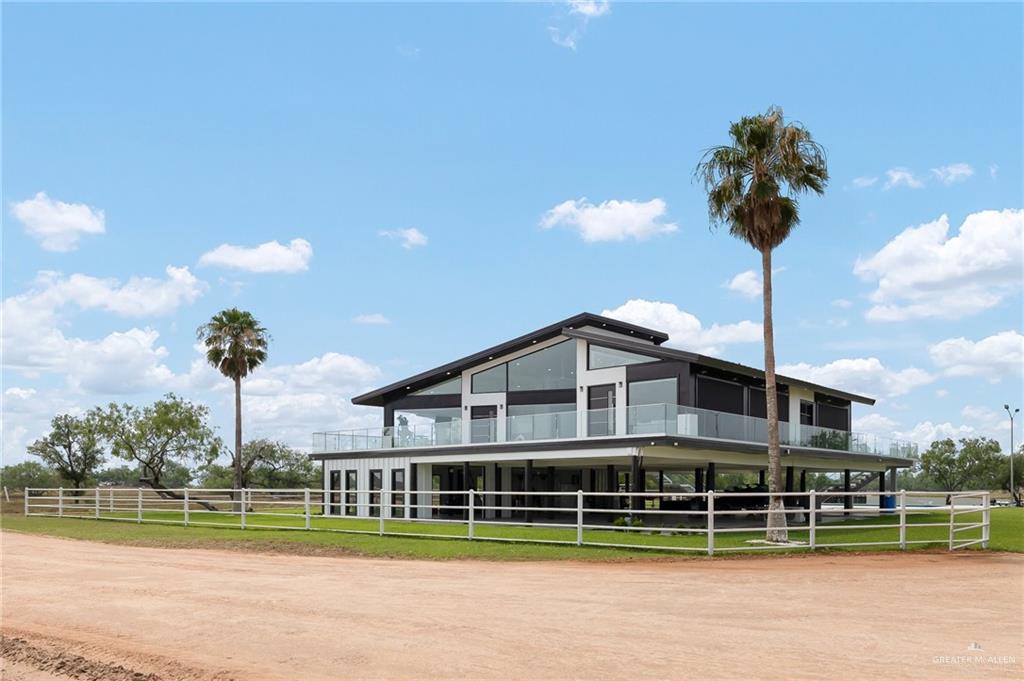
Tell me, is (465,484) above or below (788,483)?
above

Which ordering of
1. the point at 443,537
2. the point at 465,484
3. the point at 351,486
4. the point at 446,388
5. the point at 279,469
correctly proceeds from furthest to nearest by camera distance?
the point at 279,469, the point at 351,486, the point at 446,388, the point at 465,484, the point at 443,537

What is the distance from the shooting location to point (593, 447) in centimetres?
2814

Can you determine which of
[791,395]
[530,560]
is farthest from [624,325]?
[530,560]

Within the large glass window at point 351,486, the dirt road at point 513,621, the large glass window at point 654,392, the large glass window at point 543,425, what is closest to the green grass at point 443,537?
the dirt road at point 513,621

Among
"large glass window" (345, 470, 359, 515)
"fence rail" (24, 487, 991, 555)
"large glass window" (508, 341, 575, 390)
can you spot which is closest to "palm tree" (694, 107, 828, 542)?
"fence rail" (24, 487, 991, 555)

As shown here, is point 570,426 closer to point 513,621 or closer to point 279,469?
point 513,621

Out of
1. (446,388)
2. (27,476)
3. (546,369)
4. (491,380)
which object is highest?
(546,369)

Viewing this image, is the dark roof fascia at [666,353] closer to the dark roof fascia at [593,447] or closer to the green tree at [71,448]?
the dark roof fascia at [593,447]

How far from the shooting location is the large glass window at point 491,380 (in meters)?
34.5

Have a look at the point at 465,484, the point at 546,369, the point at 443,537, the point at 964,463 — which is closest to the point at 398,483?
the point at 465,484

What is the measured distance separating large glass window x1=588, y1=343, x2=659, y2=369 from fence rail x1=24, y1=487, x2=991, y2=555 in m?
4.64

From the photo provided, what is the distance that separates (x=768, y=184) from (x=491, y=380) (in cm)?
1498

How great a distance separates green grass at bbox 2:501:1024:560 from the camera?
61.6ft

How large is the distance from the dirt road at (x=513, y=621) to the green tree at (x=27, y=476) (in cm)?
7005
